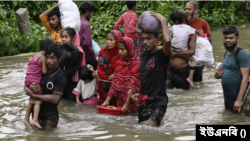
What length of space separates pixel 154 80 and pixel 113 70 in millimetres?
1618

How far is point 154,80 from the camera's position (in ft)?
18.1

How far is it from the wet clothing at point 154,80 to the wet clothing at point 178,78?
261 centimetres

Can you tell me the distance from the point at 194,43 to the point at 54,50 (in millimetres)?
3573

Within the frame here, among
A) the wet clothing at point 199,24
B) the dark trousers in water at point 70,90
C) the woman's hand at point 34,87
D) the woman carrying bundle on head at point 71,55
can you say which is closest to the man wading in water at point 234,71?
the woman carrying bundle on head at point 71,55

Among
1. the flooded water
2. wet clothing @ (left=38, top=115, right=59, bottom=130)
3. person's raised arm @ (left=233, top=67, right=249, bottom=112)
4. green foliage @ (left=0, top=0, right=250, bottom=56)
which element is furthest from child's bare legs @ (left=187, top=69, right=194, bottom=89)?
green foliage @ (left=0, top=0, right=250, bottom=56)

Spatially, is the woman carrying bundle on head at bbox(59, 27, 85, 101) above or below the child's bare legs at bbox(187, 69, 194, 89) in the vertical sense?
above

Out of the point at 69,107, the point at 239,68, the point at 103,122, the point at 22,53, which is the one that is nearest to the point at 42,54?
the point at 103,122

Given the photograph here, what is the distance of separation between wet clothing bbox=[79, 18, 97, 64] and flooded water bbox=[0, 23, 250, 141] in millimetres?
1023

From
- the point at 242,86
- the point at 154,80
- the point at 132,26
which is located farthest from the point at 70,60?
the point at 132,26

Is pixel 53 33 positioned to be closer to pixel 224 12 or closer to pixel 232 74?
pixel 232 74

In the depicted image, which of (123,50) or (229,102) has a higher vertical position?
(123,50)

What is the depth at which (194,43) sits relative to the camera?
7.97 m

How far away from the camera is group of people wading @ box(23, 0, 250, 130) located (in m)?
5.26

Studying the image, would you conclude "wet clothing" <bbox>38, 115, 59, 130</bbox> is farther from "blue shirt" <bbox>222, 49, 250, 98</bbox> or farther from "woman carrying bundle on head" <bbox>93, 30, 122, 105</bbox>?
"blue shirt" <bbox>222, 49, 250, 98</bbox>
